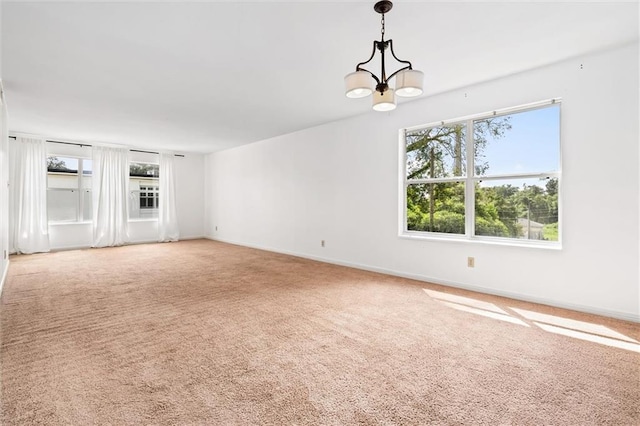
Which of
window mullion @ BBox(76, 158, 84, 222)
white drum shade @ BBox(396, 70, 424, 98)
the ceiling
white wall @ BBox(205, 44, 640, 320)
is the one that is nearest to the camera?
white drum shade @ BBox(396, 70, 424, 98)

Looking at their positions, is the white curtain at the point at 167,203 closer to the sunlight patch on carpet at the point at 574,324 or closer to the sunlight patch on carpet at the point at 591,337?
the sunlight patch on carpet at the point at 574,324

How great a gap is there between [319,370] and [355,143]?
3834 mm

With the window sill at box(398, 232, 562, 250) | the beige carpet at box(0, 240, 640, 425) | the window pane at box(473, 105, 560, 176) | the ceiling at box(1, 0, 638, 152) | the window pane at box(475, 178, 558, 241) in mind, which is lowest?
the beige carpet at box(0, 240, 640, 425)

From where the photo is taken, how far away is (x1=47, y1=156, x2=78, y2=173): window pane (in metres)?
6.92

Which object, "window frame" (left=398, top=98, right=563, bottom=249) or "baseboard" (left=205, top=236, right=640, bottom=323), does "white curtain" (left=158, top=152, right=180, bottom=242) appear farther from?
"window frame" (left=398, top=98, right=563, bottom=249)

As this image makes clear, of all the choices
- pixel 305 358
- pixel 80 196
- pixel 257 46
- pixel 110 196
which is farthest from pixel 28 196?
pixel 305 358

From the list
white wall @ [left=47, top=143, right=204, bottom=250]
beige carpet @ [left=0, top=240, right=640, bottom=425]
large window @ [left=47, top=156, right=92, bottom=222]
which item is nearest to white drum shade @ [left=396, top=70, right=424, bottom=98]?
beige carpet @ [left=0, top=240, right=640, bottom=425]

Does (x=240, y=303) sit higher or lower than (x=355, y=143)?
lower

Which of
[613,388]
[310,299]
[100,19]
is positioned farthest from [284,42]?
[613,388]

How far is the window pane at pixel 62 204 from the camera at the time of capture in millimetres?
6922

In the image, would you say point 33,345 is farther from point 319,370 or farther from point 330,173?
point 330,173

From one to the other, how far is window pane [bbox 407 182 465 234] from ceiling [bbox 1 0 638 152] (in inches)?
50.0

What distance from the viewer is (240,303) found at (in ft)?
11.0

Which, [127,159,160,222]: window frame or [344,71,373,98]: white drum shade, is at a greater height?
[344,71,373,98]: white drum shade
